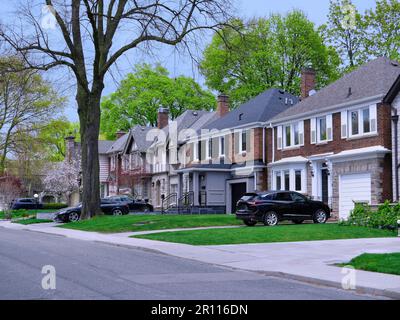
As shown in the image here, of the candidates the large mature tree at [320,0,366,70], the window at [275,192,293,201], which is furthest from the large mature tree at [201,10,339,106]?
the window at [275,192,293,201]

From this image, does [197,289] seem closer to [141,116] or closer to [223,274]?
[223,274]

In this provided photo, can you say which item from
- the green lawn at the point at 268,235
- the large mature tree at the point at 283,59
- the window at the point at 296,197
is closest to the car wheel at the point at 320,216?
the window at the point at 296,197

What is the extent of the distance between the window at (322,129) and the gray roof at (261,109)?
6253mm

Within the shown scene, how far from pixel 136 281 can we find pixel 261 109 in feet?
106

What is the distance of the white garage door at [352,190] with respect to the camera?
3111 centimetres

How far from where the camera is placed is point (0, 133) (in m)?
56.7

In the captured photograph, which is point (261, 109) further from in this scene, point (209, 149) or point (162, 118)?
point (162, 118)

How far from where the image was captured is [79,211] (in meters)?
39.7

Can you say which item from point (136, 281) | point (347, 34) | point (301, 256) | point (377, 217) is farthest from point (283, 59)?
point (136, 281)

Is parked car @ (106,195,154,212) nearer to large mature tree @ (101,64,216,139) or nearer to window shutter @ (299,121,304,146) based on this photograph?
window shutter @ (299,121,304,146)

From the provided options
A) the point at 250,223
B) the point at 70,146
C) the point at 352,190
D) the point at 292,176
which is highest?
the point at 70,146

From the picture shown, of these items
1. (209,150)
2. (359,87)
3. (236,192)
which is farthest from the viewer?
(209,150)

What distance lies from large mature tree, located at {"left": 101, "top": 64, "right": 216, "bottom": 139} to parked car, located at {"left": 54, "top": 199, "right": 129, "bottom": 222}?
121 feet
